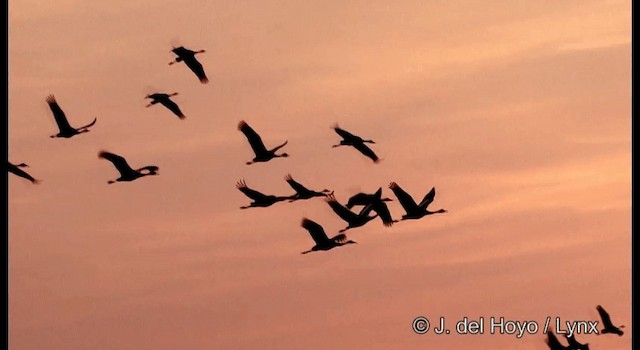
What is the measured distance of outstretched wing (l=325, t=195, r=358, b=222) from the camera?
79.4 meters

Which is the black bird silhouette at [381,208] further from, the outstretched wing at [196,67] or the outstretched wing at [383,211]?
the outstretched wing at [196,67]

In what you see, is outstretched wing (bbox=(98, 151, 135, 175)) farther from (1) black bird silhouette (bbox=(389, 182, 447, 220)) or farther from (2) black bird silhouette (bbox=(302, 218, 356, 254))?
(1) black bird silhouette (bbox=(389, 182, 447, 220))

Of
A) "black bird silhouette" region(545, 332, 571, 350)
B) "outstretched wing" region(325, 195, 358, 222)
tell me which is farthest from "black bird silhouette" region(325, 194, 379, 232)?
"black bird silhouette" region(545, 332, 571, 350)

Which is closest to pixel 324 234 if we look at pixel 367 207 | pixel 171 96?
pixel 367 207

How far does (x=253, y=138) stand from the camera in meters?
77.9

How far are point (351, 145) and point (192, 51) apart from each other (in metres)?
6.25

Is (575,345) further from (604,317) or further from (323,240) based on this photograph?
(323,240)

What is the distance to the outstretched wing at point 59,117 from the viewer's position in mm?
77812

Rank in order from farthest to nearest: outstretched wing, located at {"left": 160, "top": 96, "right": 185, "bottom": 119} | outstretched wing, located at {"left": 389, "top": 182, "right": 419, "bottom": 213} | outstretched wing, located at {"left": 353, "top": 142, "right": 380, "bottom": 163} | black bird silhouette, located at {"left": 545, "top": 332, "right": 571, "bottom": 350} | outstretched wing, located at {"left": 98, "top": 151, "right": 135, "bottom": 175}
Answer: black bird silhouette, located at {"left": 545, "top": 332, "right": 571, "bottom": 350}, outstretched wing, located at {"left": 98, "top": 151, "right": 135, "bottom": 175}, outstretched wing, located at {"left": 353, "top": 142, "right": 380, "bottom": 163}, outstretched wing, located at {"left": 160, "top": 96, "right": 185, "bottom": 119}, outstretched wing, located at {"left": 389, "top": 182, "right": 419, "bottom": 213}

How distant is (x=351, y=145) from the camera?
79.4 m

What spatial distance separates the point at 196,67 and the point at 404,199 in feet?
26.3

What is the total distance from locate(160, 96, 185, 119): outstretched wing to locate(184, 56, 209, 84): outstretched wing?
7.32 ft

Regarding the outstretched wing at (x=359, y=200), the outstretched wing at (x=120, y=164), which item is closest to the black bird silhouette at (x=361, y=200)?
the outstretched wing at (x=359, y=200)
